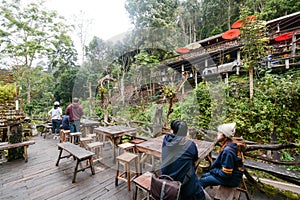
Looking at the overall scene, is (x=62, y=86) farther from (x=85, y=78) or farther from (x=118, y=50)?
(x=118, y=50)

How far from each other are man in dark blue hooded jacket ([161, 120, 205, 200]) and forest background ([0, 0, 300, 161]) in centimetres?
222

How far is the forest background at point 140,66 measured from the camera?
384 cm

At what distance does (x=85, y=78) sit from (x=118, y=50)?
3.75 metres

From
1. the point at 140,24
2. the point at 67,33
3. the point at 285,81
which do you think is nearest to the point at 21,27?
the point at 67,33

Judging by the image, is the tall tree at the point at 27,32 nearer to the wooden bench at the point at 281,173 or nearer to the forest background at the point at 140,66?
the forest background at the point at 140,66

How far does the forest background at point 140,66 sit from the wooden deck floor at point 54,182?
2.04 metres

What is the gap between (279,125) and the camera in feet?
12.1

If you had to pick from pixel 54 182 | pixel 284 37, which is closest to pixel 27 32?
pixel 54 182

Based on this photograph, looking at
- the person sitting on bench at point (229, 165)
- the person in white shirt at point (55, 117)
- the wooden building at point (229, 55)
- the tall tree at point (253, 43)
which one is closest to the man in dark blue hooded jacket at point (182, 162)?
the person sitting on bench at point (229, 165)

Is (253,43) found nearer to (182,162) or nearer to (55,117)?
(182,162)

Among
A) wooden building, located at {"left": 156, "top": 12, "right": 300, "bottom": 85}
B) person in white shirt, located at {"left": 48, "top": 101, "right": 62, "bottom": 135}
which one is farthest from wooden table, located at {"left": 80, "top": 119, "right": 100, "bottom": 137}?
wooden building, located at {"left": 156, "top": 12, "right": 300, "bottom": 85}

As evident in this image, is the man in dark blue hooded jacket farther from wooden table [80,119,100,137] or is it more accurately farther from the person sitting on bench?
wooden table [80,119,100,137]

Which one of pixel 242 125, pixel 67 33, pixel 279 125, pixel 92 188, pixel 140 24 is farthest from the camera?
pixel 140 24

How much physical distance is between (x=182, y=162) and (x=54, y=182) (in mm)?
2384
